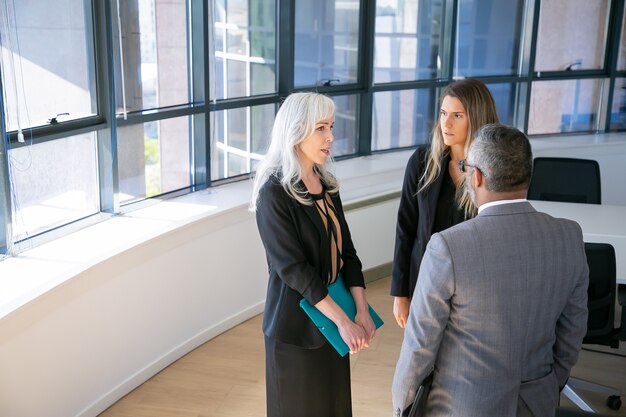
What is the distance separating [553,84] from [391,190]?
2.49 metres

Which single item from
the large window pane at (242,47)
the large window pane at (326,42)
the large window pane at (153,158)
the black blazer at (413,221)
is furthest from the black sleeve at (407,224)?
the large window pane at (326,42)

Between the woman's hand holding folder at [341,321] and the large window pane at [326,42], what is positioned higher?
the large window pane at [326,42]

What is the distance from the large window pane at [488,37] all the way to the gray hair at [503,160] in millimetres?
4632

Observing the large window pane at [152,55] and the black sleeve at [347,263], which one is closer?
the black sleeve at [347,263]

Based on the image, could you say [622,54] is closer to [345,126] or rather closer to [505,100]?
[505,100]

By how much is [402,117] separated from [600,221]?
246 centimetres

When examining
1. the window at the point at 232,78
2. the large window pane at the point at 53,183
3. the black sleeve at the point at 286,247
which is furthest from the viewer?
the window at the point at 232,78

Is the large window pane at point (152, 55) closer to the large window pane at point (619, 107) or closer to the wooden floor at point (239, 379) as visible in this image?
the wooden floor at point (239, 379)

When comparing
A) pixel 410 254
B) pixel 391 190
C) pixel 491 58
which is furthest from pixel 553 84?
pixel 410 254

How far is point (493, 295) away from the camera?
1850mm

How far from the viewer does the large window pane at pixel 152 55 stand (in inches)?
163

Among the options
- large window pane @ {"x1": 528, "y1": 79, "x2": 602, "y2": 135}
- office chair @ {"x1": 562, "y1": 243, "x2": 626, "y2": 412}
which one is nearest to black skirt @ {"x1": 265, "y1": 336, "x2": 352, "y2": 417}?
office chair @ {"x1": 562, "y1": 243, "x2": 626, "y2": 412}

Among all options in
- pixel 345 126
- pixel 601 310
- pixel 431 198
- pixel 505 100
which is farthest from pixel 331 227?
pixel 505 100

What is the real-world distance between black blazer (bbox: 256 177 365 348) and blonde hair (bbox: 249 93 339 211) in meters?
0.03
